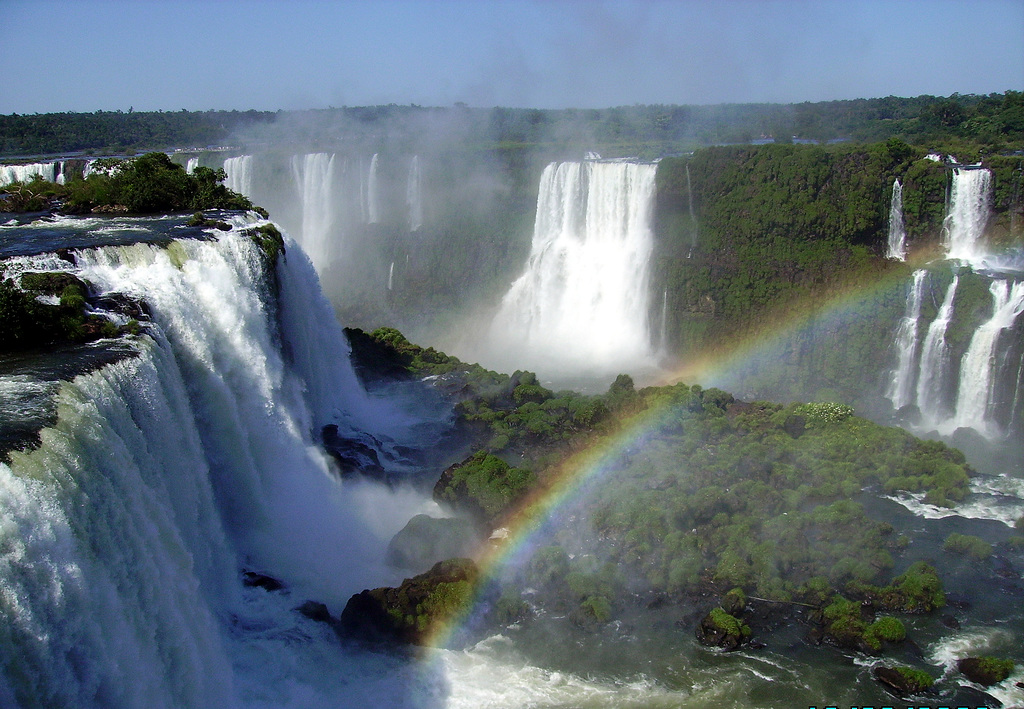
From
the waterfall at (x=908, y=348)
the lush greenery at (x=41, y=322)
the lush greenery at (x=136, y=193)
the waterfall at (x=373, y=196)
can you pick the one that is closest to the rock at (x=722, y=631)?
the lush greenery at (x=41, y=322)

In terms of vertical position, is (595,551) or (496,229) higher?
(496,229)

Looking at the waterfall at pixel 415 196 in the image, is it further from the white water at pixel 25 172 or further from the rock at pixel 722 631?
the rock at pixel 722 631

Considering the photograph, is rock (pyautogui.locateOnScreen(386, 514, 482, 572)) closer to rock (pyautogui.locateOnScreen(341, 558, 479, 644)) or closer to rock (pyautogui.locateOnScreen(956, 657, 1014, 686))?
rock (pyautogui.locateOnScreen(341, 558, 479, 644))

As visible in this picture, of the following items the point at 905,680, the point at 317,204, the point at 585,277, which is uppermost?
the point at 317,204

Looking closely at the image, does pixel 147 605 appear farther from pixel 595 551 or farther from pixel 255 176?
pixel 255 176

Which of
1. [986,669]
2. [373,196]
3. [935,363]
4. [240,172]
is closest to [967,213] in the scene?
[935,363]

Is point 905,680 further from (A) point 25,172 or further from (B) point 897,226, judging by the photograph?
(A) point 25,172

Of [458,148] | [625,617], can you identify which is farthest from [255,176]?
[625,617]
